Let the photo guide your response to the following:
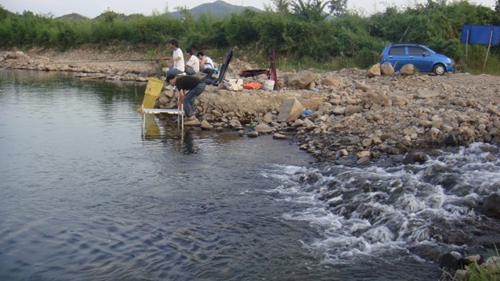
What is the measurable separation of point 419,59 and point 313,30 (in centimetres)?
1015

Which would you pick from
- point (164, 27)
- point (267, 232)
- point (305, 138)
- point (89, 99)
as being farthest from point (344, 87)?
point (164, 27)

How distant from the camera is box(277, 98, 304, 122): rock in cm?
1545

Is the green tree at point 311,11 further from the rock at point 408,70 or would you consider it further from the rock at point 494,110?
the rock at point 494,110

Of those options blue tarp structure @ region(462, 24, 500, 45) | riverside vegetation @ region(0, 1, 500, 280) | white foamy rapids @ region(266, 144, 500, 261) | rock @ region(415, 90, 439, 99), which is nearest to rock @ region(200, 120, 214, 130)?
riverside vegetation @ region(0, 1, 500, 280)

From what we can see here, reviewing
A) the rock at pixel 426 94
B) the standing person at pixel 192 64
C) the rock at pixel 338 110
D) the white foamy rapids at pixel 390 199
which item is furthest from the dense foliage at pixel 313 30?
the white foamy rapids at pixel 390 199

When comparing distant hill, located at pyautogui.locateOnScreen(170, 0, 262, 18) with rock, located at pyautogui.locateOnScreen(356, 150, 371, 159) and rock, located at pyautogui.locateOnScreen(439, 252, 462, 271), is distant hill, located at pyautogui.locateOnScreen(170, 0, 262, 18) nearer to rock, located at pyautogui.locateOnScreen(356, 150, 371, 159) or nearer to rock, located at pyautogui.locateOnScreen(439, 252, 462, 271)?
rock, located at pyautogui.locateOnScreen(356, 150, 371, 159)

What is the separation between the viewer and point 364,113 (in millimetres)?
14703

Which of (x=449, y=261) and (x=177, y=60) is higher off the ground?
(x=177, y=60)

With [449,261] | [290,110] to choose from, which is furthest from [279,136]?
[449,261]

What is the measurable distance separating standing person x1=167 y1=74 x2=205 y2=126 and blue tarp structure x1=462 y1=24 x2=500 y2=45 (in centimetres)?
1478

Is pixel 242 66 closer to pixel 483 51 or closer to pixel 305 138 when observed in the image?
pixel 483 51

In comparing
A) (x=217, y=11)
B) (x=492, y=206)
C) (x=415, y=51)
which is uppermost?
(x=217, y=11)

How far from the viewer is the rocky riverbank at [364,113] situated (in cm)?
1227

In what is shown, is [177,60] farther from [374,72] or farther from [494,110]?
[494,110]
